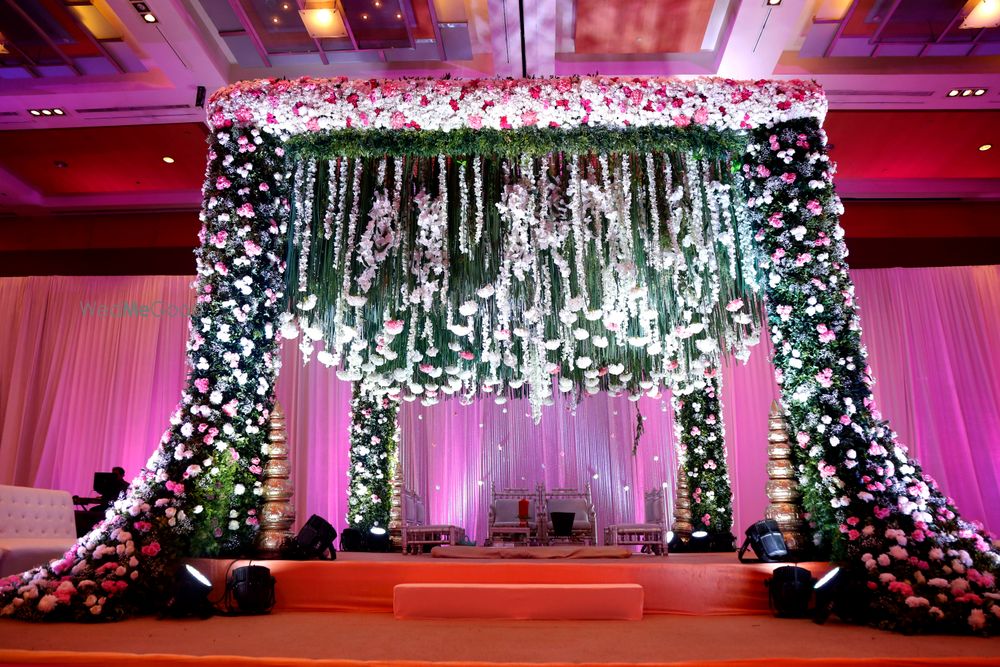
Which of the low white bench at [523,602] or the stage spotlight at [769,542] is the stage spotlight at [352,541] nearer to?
the low white bench at [523,602]

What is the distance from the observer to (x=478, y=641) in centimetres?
305

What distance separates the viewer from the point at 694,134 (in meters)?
4.87

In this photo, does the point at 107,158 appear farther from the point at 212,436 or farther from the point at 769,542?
the point at 769,542

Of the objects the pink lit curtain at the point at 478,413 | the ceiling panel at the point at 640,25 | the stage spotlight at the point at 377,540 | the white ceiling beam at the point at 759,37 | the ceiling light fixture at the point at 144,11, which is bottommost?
the stage spotlight at the point at 377,540

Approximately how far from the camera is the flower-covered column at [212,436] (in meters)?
3.62

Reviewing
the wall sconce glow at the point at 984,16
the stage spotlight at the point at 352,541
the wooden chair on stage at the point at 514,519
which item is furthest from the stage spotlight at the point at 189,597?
the wall sconce glow at the point at 984,16

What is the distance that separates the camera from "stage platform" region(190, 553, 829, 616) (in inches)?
155

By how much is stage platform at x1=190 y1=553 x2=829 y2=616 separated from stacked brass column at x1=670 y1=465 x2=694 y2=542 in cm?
383

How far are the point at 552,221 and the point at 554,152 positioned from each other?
0.53 meters

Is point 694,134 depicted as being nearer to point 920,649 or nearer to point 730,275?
point 730,275

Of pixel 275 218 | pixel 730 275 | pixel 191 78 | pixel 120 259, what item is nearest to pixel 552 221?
pixel 730 275

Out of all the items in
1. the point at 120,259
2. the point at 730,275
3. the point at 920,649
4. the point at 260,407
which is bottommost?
the point at 920,649

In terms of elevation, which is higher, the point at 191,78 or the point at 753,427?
the point at 191,78

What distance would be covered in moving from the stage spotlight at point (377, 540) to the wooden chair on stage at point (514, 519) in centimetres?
147
